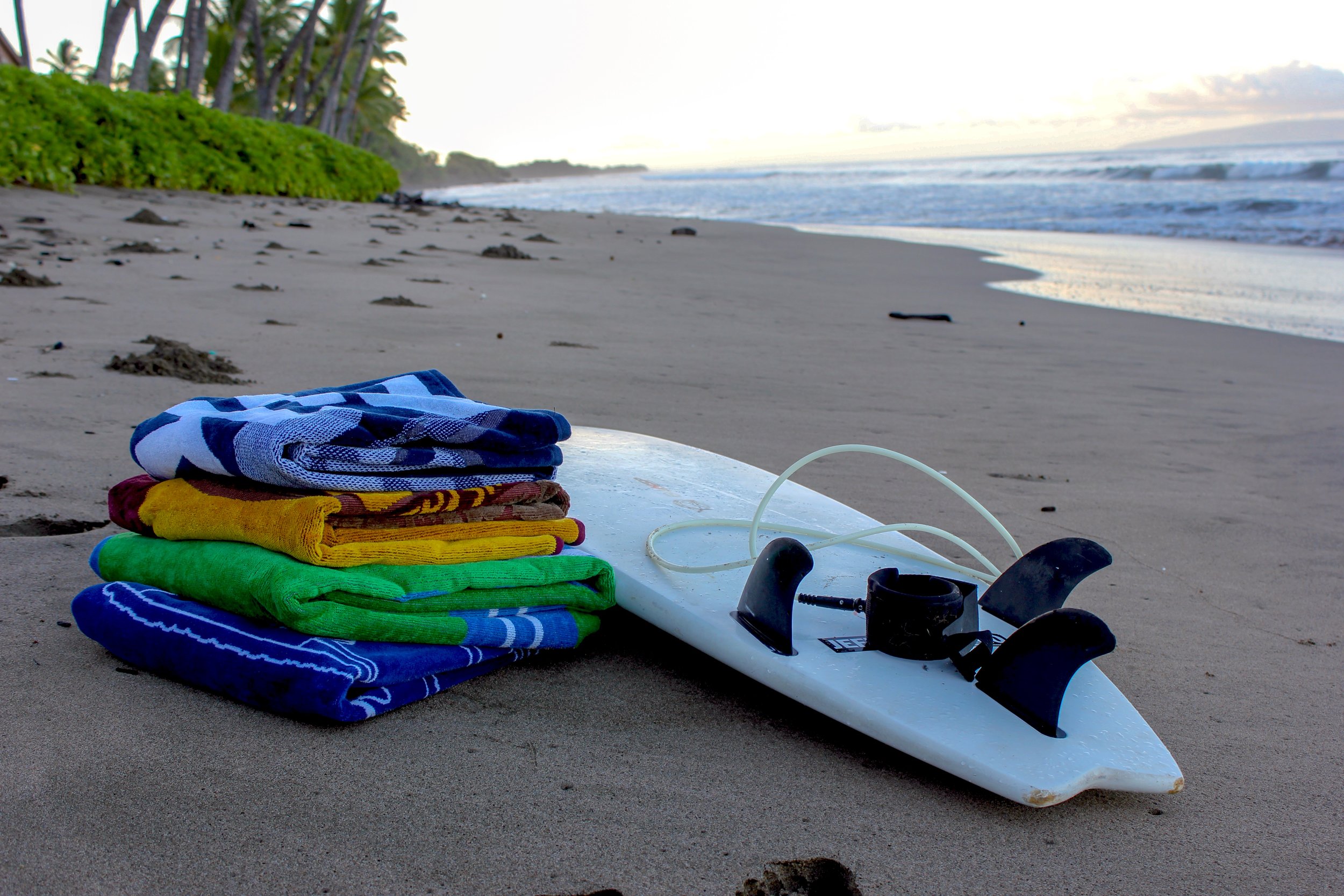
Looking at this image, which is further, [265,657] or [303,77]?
[303,77]

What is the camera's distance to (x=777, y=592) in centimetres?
149

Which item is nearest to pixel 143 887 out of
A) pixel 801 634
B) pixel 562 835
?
pixel 562 835

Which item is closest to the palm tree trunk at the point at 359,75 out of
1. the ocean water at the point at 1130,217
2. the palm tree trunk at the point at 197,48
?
the ocean water at the point at 1130,217

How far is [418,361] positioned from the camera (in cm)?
397

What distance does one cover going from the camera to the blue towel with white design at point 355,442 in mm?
1436

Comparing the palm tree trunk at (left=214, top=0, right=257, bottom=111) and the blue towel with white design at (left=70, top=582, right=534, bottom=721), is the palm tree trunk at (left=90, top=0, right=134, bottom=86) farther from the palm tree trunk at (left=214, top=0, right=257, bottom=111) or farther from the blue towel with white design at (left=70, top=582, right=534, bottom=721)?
the blue towel with white design at (left=70, top=582, right=534, bottom=721)

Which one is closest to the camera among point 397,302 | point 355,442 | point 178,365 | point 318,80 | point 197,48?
point 355,442

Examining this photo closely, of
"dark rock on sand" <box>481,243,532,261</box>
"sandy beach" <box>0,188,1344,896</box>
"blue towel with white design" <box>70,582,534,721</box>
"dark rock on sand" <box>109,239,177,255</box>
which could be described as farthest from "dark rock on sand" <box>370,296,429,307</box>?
"blue towel with white design" <box>70,582,534,721</box>

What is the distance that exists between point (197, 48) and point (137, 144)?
6092mm

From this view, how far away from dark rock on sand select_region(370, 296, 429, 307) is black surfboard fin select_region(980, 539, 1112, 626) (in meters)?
4.32

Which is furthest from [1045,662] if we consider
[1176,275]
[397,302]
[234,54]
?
[234,54]

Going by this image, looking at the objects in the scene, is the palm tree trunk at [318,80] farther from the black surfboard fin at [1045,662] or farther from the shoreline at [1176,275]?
the black surfboard fin at [1045,662]

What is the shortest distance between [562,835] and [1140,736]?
0.88m

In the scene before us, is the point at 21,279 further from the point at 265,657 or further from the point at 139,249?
the point at 265,657
